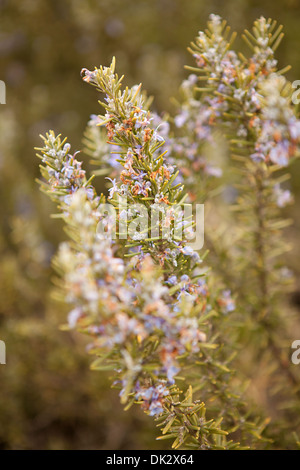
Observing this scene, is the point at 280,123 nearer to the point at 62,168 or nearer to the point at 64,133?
the point at 62,168

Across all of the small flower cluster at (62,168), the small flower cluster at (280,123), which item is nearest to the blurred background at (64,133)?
the small flower cluster at (62,168)

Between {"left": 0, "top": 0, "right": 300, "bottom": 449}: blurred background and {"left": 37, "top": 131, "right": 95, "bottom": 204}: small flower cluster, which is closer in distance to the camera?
{"left": 37, "top": 131, "right": 95, "bottom": 204}: small flower cluster

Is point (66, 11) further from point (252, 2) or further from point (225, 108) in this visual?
point (225, 108)

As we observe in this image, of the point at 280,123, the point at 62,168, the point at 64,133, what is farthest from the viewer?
the point at 64,133

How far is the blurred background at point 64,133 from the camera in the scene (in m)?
2.30

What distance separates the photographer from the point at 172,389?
3.42ft

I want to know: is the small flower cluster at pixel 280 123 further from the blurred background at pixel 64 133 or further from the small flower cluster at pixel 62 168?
the blurred background at pixel 64 133

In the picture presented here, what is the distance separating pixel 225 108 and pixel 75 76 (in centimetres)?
342

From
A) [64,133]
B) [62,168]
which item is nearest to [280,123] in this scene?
[62,168]

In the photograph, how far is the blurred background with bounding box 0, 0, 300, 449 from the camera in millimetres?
2305

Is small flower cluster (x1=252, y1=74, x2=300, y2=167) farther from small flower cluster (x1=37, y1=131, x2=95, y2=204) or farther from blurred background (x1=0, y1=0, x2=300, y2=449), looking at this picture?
blurred background (x1=0, y1=0, x2=300, y2=449)

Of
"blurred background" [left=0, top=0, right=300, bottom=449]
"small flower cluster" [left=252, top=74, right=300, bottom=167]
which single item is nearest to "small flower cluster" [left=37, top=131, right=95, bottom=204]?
"small flower cluster" [left=252, top=74, right=300, bottom=167]

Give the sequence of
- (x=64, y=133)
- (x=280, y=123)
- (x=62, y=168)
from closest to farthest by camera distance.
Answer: (x=280, y=123)
(x=62, y=168)
(x=64, y=133)

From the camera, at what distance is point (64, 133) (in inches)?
153
